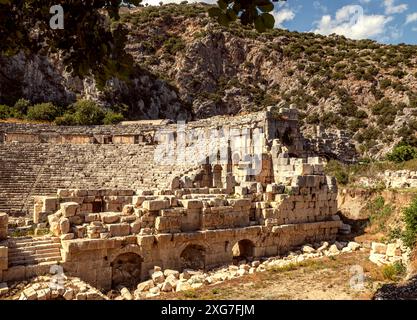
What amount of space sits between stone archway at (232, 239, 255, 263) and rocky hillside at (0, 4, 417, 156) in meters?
26.9

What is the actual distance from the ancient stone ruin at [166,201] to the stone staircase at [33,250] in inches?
1.1

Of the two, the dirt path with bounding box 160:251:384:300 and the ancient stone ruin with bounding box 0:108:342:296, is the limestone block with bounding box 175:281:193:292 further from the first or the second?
the ancient stone ruin with bounding box 0:108:342:296

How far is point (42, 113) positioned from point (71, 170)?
19671 millimetres

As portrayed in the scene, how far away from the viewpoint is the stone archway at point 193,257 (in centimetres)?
1430

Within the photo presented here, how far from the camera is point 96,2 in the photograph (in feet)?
17.1

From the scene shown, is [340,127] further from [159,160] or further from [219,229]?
[219,229]

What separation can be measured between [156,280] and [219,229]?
9.92 ft

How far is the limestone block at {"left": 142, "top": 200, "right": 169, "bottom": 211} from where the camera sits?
44.1 feet

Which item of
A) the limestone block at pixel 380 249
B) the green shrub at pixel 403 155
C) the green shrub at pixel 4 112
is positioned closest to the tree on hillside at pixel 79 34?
the limestone block at pixel 380 249

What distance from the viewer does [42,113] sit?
4206 cm

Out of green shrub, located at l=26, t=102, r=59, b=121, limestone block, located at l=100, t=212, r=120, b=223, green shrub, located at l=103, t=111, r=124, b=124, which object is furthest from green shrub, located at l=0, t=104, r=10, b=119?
limestone block, located at l=100, t=212, r=120, b=223

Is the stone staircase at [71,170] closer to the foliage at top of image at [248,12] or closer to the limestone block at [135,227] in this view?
the limestone block at [135,227]

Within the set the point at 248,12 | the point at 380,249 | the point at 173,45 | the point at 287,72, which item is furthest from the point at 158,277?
the point at 173,45

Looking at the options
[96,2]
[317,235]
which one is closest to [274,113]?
[317,235]
